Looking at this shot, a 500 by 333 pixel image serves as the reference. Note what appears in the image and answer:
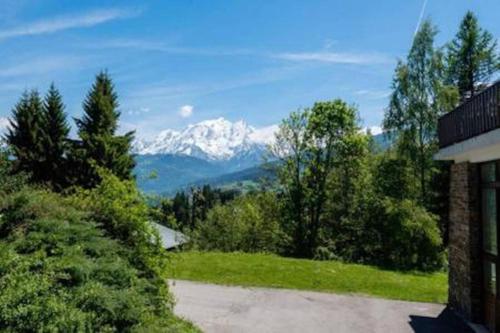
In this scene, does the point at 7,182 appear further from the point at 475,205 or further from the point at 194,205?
the point at 194,205

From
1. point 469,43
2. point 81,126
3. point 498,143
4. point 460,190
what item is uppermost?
point 469,43

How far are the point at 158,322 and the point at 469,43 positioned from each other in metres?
24.9

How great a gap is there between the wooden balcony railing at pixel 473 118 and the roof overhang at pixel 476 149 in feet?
0.43

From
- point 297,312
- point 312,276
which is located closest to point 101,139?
point 312,276

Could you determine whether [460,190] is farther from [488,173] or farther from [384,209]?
[384,209]

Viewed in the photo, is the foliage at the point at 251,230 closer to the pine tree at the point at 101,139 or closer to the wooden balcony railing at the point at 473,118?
the pine tree at the point at 101,139

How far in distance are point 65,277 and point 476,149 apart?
25.0 ft

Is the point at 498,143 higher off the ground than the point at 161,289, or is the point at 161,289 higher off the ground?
the point at 498,143

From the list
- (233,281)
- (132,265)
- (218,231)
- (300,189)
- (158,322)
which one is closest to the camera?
(158,322)

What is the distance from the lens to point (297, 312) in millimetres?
10383

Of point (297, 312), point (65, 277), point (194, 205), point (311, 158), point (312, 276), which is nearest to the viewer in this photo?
point (65, 277)

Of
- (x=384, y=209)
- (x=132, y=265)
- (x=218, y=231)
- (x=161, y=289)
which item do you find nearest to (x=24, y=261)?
(x=132, y=265)

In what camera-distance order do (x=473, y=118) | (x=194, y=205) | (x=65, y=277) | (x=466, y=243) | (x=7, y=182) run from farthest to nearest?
(x=194, y=205)
(x=466, y=243)
(x=473, y=118)
(x=7, y=182)
(x=65, y=277)

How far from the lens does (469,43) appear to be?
81.9ft
